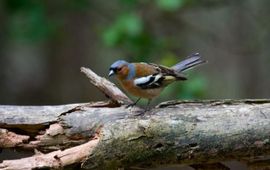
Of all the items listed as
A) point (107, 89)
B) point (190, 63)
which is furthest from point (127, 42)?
point (107, 89)

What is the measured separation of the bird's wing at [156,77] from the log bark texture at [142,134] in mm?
368

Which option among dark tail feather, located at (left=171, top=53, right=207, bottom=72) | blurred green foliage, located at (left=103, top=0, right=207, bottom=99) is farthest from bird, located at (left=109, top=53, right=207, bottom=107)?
blurred green foliage, located at (left=103, top=0, right=207, bottom=99)

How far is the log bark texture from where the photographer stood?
3059mm

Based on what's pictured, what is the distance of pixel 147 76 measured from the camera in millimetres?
3824

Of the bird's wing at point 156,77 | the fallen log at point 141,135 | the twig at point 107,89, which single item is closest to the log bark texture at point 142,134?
the fallen log at point 141,135

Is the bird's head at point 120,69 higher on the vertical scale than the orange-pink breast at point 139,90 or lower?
higher

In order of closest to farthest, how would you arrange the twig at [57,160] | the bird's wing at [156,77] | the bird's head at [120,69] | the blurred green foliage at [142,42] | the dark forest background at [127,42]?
the twig at [57,160] → the bird's wing at [156,77] → the bird's head at [120,69] → the blurred green foliage at [142,42] → the dark forest background at [127,42]

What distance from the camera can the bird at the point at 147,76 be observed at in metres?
3.76

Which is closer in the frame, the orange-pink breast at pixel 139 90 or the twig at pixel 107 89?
the twig at pixel 107 89

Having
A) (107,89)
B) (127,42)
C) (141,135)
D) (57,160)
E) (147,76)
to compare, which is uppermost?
(127,42)

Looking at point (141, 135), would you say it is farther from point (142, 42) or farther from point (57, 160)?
point (142, 42)

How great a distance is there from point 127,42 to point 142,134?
8.03 ft

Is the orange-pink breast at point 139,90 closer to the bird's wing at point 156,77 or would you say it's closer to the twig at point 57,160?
the bird's wing at point 156,77

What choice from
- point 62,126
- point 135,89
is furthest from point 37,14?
point 62,126
